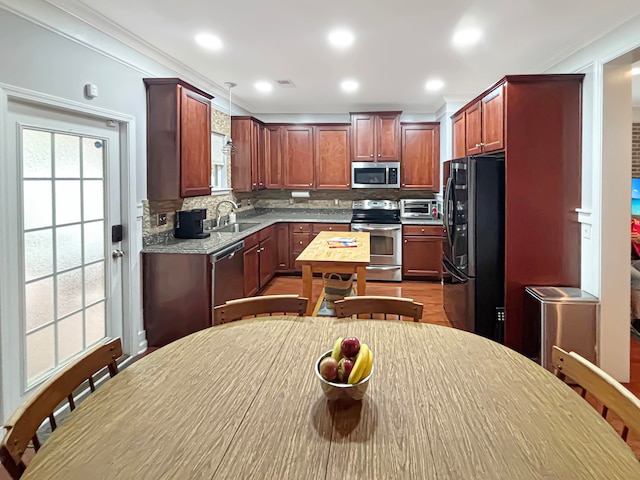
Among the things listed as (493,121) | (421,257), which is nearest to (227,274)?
(493,121)

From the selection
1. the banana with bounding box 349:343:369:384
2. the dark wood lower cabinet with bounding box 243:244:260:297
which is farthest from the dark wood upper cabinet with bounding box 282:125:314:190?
→ the banana with bounding box 349:343:369:384

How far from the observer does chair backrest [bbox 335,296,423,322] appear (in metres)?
2.03

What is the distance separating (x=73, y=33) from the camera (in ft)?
8.54

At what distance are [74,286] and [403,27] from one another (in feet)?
9.60

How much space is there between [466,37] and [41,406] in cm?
343

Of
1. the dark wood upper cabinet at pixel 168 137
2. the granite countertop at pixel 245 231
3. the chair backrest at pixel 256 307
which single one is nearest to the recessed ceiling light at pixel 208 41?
the dark wood upper cabinet at pixel 168 137

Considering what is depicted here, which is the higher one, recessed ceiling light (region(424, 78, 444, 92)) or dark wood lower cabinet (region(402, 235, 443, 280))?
recessed ceiling light (region(424, 78, 444, 92))

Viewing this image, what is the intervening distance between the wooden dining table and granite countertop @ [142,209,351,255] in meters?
2.05

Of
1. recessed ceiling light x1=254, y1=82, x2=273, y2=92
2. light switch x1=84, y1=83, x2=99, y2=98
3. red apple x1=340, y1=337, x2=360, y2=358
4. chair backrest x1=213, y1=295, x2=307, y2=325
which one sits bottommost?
chair backrest x1=213, y1=295, x2=307, y2=325

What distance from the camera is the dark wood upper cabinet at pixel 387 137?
242 inches

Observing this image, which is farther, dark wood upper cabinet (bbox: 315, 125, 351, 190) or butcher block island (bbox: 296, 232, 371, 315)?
dark wood upper cabinet (bbox: 315, 125, 351, 190)

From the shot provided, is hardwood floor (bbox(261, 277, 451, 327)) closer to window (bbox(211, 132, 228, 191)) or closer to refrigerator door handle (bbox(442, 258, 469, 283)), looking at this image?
refrigerator door handle (bbox(442, 258, 469, 283))

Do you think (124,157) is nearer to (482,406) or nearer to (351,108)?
(482,406)

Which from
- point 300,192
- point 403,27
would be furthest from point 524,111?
point 300,192
